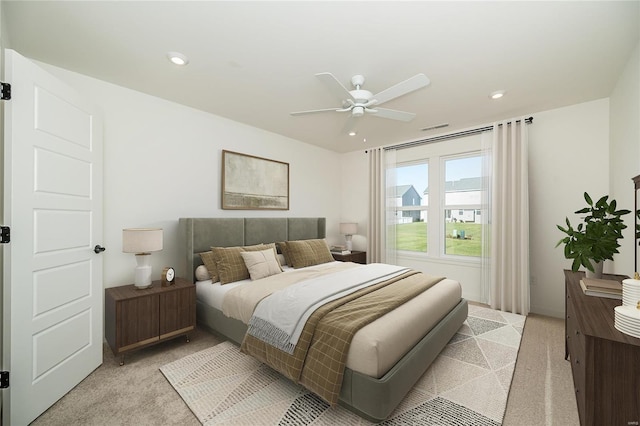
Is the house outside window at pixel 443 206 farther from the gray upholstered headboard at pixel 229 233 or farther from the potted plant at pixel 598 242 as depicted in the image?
the potted plant at pixel 598 242

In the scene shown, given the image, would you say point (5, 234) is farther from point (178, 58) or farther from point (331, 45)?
point (331, 45)

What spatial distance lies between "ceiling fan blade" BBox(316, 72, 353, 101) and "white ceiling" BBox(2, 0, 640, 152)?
0.28 m

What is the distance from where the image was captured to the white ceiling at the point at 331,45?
5.69 feet

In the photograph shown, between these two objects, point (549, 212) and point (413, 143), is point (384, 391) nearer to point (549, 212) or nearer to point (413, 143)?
point (549, 212)

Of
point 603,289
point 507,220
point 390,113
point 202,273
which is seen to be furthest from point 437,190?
point 202,273

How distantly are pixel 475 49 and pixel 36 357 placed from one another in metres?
3.92

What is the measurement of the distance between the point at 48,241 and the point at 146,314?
984mm

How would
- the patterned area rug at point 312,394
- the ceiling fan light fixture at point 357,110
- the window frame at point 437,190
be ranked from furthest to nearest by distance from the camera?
1. the window frame at point 437,190
2. the ceiling fan light fixture at point 357,110
3. the patterned area rug at point 312,394

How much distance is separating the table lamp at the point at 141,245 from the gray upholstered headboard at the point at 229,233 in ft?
1.62

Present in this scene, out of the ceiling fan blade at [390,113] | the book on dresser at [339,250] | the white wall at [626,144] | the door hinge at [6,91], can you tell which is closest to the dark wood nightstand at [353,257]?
the book on dresser at [339,250]

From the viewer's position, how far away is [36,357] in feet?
5.77

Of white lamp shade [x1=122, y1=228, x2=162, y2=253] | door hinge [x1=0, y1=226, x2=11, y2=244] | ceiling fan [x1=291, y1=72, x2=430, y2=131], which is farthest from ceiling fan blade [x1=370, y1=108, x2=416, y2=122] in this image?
door hinge [x1=0, y1=226, x2=11, y2=244]

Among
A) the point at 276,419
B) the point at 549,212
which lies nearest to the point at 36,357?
the point at 276,419

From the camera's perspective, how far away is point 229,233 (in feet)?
11.4
